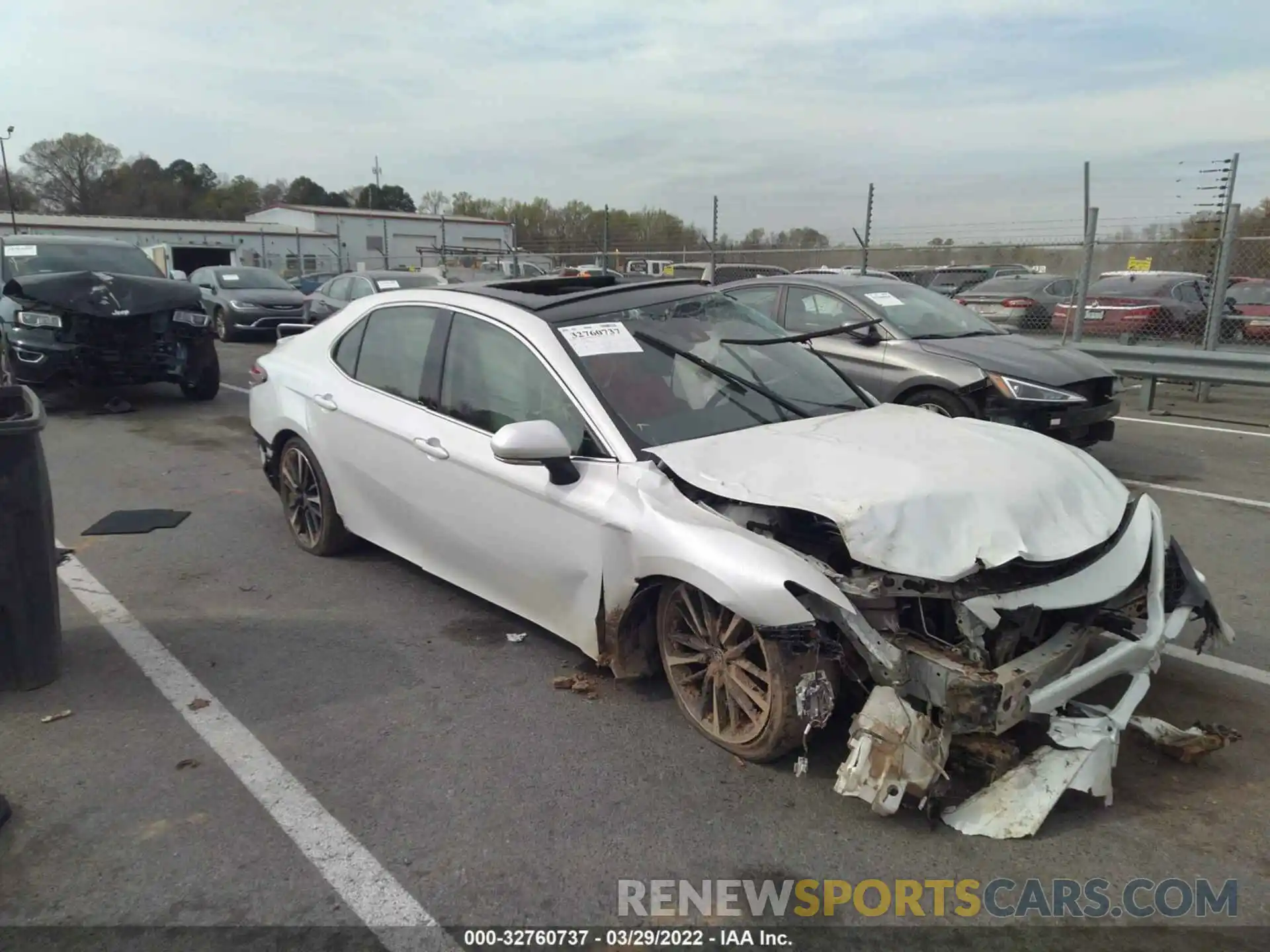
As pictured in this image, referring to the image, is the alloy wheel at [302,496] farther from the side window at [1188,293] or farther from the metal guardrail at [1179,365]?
the side window at [1188,293]

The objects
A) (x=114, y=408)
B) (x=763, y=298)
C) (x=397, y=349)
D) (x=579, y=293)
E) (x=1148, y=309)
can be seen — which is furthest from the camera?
(x=1148, y=309)

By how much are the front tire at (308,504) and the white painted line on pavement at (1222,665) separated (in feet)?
Result: 14.0

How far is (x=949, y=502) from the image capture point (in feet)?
10.0

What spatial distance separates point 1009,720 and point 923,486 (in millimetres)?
804

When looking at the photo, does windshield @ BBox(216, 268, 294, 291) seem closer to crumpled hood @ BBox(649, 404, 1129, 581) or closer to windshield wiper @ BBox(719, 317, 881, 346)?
windshield wiper @ BBox(719, 317, 881, 346)

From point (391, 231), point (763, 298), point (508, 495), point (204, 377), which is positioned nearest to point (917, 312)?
point (763, 298)

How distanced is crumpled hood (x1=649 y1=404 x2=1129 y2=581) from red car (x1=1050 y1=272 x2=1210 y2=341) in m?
11.0

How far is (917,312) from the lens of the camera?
8062 mm

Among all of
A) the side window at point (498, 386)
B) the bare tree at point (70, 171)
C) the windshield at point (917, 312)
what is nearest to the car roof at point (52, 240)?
the side window at point (498, 386)

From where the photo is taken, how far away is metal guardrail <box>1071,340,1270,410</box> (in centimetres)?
1012

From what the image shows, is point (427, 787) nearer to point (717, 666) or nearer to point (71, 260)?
point (717, 666)

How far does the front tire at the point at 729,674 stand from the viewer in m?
3.04

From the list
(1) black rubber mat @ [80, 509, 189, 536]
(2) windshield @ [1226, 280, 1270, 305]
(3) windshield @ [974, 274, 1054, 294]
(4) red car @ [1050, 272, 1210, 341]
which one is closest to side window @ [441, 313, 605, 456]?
(1) black rubber mat @ [80, 509, 189, 536]

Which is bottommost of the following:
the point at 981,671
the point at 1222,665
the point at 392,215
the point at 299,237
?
the point at 1222,665
